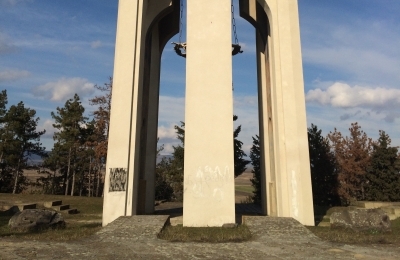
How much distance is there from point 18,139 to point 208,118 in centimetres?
2837

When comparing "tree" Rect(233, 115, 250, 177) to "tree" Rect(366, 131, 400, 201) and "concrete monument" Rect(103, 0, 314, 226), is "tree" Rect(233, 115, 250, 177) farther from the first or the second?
"concrete monument" Rect(103, 0, 314, 226)

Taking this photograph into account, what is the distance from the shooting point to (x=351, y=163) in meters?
29.5

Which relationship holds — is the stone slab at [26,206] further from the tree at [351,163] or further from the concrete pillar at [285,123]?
the tree at [351,163]

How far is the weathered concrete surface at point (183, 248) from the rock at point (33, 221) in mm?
2239

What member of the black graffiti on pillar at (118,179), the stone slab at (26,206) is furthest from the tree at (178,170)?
the black graffiti on pillar at (118,179)

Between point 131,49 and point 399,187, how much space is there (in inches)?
948

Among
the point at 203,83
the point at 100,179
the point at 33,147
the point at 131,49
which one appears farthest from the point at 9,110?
the point at 203,83

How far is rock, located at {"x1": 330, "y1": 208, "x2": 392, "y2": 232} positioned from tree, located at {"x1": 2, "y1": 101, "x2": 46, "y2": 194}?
32.0m

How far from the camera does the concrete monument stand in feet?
39.4

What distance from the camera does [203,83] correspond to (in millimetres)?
12672

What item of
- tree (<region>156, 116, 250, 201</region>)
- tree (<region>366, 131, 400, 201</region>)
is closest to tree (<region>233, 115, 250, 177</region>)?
tree (<region>156, 116, 250, 201</region>)

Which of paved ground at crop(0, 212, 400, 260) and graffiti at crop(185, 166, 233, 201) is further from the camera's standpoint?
graffiti at crop(185, 166, 233, 201)

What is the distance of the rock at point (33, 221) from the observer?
9.93 metres

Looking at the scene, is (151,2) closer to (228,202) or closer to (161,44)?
(161,44)
